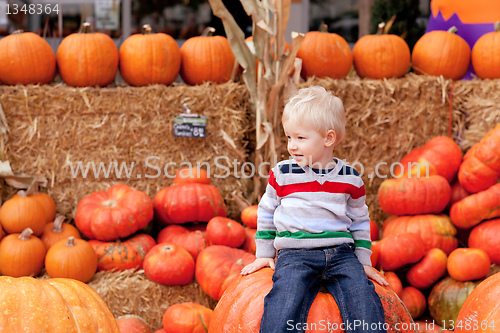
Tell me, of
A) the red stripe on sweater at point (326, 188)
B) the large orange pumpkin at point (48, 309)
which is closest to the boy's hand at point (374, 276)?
the red stripe on sweater at point (326, 188)

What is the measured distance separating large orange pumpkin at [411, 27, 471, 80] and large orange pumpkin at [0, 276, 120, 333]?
3216mm

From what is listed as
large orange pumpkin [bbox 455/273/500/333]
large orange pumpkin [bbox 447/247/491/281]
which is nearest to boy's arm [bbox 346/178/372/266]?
large orange pumpkin [bbox 455/273/500/333]

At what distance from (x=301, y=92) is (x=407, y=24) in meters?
4.58

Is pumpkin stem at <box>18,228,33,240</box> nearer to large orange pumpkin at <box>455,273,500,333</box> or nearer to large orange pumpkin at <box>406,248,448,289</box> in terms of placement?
large orange pumpkin at <box>406,248,448,289</box>

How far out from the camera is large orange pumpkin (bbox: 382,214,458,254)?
3.18 meters

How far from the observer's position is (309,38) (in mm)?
3805

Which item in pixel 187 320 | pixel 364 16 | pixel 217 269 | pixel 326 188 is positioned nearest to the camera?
pixel 326 188

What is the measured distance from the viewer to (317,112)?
1870mm

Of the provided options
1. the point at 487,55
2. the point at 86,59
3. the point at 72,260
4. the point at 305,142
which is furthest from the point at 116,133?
the point at 487,55

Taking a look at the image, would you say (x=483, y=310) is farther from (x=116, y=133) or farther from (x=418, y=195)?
(x=116, y=133)

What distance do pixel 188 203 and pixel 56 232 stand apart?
33.2 inches

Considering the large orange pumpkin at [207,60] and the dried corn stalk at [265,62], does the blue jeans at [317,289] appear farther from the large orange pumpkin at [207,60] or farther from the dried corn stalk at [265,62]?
the large orange pumpkin at [207,60]

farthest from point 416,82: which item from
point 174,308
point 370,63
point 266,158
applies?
point 174,308

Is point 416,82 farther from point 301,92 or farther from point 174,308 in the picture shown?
point 174,308
